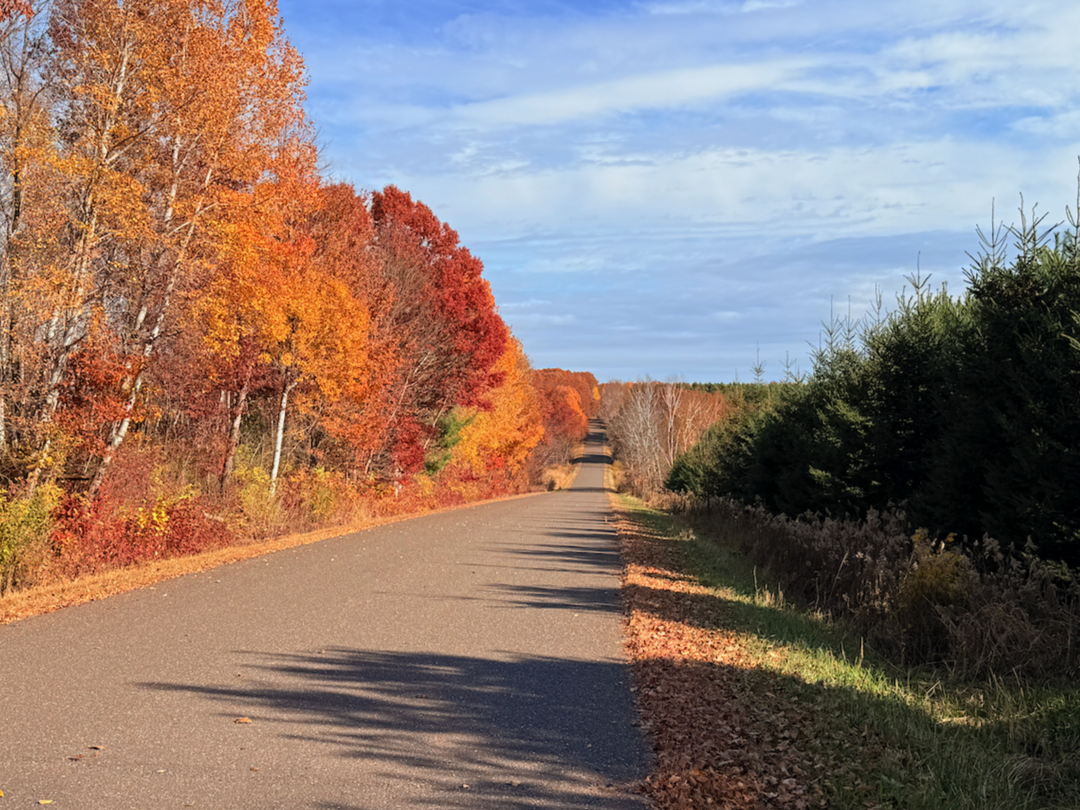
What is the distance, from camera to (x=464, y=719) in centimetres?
650

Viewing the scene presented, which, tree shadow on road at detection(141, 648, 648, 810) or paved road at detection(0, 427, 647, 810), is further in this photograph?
tree shadow on road at detection(141, 648, 648, 810)

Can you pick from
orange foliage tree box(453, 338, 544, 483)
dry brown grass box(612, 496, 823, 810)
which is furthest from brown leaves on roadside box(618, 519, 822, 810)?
orange foliage tree box(453, 338, 544, 483)

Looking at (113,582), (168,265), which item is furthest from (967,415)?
(168,265)

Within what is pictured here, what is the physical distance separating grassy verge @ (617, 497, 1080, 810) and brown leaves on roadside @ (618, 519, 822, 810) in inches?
0.5

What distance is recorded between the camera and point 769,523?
62.0ft

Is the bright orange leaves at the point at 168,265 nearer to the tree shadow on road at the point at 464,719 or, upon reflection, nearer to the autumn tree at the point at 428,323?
the autumn tree at the point at 428,323

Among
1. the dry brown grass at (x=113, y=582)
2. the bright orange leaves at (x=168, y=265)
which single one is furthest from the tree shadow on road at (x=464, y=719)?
the bright orange leaves at (x=168, y=265)

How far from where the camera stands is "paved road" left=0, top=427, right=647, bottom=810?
5.07 metres

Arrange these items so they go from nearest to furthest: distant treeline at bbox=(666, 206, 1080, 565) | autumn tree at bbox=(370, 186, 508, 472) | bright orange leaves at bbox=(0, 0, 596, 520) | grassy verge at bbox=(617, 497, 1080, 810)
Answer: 1. grassy verge at bbox=(617, 497, 1080, 810)
2. distant treeline at bbox=(666, 206, 1080, 565)
3. bright orange leaves at bbox=(0, 0, 596, 520)
4. autumn tree at bbox=(370, 186, 508, 472)

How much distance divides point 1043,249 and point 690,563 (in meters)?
9.16

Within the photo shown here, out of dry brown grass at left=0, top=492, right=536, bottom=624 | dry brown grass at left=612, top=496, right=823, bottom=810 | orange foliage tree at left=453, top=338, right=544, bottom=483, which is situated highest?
orange foliage tree at left=453, top=338, right=544, bottom=483

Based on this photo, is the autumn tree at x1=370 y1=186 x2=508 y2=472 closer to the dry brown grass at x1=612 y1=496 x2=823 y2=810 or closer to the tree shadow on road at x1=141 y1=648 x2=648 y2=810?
the dry brown grass at x1=612 y1=496 x2=823 y2=810

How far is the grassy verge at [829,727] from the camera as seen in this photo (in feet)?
17.0

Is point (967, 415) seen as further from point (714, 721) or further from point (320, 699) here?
point (320, 699)
